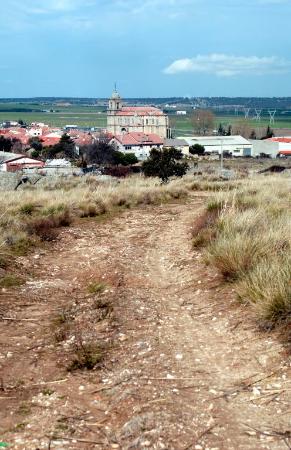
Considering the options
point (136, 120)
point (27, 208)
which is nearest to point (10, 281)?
point (27, 208)

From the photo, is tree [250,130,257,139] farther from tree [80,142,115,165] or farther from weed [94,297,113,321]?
weed [94,297,113,321]

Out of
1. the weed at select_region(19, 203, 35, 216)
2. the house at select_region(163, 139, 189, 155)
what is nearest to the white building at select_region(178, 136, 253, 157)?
the house at select_region(163, 139, 189, 155)

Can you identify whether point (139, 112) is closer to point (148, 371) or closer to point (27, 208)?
point (27, 208)

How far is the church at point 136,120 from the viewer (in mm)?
132875

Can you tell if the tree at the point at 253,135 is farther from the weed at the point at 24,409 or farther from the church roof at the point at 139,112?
the weed at the point at 24,409

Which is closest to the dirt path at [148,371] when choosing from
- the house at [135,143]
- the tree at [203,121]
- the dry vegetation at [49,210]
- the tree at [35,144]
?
the dry vegetation at [49,210]

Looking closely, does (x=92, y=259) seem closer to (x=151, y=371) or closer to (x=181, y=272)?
(x=181, y=272)

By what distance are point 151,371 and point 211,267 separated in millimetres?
2610

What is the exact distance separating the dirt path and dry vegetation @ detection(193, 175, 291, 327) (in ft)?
0.61

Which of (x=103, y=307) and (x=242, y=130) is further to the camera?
(x=242, y=130)

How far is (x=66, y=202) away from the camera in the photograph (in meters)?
12.2

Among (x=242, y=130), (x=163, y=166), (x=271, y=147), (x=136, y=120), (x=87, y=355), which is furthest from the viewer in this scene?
(x=136, y=120)

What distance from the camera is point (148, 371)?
4203mm

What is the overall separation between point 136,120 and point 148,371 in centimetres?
13307
